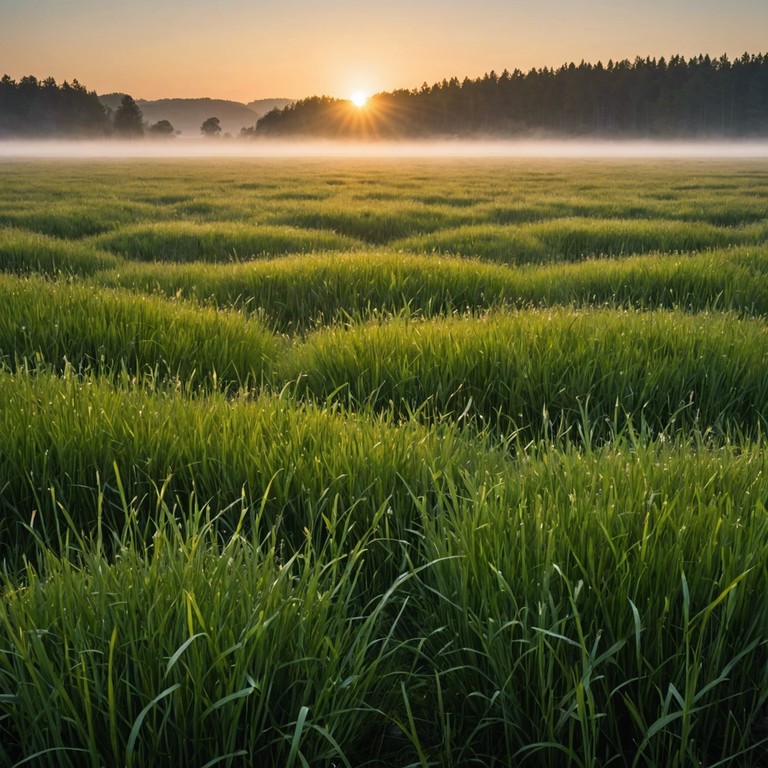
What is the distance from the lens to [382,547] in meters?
1.90

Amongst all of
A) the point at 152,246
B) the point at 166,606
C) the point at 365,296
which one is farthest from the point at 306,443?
the point at 152,246

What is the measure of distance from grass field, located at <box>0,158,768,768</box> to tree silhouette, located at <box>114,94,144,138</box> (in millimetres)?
162370

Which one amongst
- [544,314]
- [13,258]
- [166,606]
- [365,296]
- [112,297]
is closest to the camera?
[166,606]

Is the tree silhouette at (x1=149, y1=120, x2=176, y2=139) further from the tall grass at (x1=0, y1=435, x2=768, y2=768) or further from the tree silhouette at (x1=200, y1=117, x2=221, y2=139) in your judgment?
the tall grass at (x1=0, y1=435, x2=768, y2=768)

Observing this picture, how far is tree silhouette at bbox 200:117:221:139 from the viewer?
189 m

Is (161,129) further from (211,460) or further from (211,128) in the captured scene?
(211,460)

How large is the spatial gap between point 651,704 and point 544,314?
346 cm

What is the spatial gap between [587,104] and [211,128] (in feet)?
336

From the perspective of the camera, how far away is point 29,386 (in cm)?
290

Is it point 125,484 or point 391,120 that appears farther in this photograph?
point 391,120

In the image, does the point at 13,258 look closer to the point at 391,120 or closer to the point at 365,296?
the point at 365,296

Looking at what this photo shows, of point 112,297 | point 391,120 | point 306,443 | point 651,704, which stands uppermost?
point 391,120

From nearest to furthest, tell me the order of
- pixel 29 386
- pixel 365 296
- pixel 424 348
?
pixel 29 386, pixel 424 348, pixel 365 296

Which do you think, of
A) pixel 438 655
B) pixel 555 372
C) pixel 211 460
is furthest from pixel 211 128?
pixel 438 655
